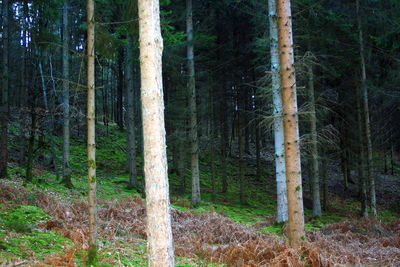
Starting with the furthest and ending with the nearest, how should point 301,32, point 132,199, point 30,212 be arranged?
point 301,32 < point 132,199 < point 30,212

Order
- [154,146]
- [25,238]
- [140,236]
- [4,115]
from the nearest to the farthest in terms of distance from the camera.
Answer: [154,146] < [25,238] < [140,236] < [4,115]

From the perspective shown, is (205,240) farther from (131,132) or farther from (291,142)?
(131,132)

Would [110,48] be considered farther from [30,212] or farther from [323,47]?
[323,47]

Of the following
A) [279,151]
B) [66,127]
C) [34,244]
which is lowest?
[34,244]

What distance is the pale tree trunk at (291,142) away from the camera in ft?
22.9

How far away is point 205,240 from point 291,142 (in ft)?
13.3

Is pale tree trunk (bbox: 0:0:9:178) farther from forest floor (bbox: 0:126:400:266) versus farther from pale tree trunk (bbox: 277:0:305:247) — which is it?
pale tree trunk (bbox: 277:0:305:247)

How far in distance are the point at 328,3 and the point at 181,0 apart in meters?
7.80

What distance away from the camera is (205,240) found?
946 centimetres

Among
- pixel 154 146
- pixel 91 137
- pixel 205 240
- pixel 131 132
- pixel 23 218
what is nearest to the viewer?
pixel 154 146

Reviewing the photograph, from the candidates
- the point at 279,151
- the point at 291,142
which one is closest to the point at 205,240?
the point at 291,142

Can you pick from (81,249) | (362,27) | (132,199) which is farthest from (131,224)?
(362,27)

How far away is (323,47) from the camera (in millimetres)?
18219

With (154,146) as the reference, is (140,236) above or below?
below
